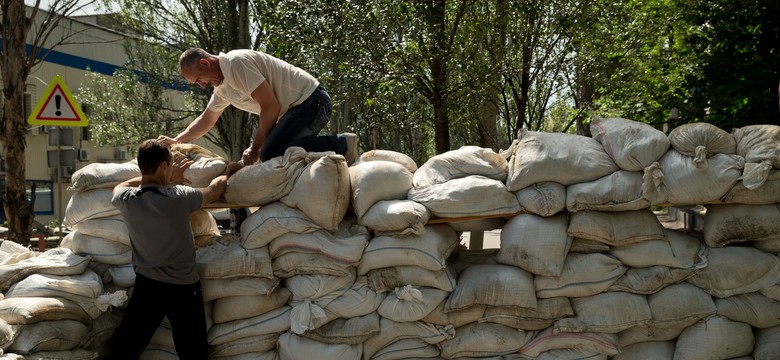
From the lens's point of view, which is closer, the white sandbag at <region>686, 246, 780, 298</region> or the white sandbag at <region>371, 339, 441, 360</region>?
the white sandbag at <region>686, 246, 780, 298</region>

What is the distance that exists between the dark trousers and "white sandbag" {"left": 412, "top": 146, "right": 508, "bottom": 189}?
1.45 meters

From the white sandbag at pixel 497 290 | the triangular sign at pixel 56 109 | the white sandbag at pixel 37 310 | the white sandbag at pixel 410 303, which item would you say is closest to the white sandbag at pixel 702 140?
the white sandbag at pixel 497 290

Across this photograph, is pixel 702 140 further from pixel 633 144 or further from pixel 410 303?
pixel 410 303

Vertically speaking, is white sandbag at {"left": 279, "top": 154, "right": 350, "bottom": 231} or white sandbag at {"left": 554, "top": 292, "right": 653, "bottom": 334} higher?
white sandbag at {"left": 279, "top": 154, "right": 350, "bottom": 231}

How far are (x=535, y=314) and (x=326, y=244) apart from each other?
122 centimetres

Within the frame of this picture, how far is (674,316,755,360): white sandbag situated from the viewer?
156 inches

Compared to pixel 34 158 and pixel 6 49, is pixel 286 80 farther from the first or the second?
pixel 34 158

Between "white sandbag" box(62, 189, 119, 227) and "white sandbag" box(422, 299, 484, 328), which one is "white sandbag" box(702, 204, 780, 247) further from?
"white sandbag" box(62, 189, 119, 227)

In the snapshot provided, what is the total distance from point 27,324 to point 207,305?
3.08 feet

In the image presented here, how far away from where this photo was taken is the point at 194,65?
14.1ft

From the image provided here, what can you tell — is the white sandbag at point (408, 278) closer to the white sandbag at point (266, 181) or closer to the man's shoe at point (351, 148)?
the white sandbag at point (266, 181)

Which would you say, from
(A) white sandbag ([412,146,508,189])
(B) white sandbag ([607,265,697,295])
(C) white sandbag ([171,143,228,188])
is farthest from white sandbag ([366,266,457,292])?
(C) white sandbag ([171,143,228,188])

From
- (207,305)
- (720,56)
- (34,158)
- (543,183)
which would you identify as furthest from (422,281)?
(34,158)

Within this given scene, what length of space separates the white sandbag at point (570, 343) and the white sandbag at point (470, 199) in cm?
72
